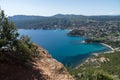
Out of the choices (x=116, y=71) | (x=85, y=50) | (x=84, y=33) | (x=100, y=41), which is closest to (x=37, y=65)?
(x=116, y=71)

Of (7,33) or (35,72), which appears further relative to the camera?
(7,33)

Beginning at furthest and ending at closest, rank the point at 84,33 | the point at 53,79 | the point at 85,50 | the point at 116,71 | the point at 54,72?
the point at 84,33 → the point at 85,50 → the point at 116,71 → the point at 54,72 → the point at 53,79

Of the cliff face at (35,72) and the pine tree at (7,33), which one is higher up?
the pine tree at (7,33)

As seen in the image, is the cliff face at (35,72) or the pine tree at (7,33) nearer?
the cliff face at (35,72)

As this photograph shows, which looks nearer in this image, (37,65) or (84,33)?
(37,65)

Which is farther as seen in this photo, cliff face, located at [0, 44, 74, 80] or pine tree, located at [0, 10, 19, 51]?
pine tree, located at [0, 10, 19, 51]

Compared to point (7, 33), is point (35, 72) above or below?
below

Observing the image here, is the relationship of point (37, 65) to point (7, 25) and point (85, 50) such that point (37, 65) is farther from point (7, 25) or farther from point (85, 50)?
point (85, 50)

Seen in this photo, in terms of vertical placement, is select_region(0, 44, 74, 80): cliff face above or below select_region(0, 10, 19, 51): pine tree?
below
